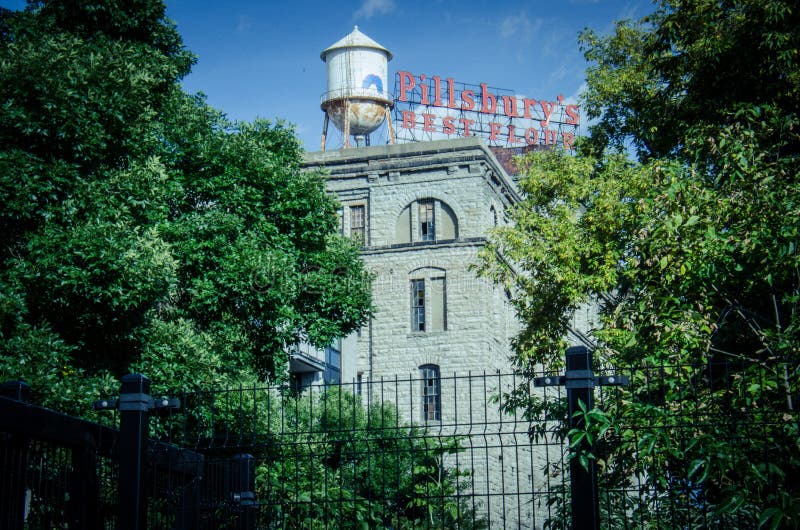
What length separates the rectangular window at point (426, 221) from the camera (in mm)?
39094

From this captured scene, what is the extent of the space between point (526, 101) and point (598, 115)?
1040 inches

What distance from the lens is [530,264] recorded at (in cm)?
2105

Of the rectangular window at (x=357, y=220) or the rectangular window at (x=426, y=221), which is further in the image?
the rectangular window at (x=357, y=220)

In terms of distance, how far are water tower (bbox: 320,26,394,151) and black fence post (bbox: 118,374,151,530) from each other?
38044 mm

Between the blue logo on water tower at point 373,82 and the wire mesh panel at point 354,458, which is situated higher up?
the blue logo on water tower at point 373,82

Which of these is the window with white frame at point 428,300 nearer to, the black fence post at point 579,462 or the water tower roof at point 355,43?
the water tower roof at point 355,43

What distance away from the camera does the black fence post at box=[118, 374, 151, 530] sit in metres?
6.95

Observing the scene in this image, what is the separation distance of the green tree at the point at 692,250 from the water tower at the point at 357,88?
2138 centimetres

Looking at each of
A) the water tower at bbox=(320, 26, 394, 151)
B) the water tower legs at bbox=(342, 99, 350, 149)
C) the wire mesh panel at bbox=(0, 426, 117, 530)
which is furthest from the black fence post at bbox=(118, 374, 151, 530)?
the water tower at bbox=(320, 26, 394, 151)

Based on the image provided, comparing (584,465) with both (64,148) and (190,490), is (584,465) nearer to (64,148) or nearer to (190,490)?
(190,490)

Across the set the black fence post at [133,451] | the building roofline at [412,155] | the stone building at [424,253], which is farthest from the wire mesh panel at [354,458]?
the building roofline at [412,155]

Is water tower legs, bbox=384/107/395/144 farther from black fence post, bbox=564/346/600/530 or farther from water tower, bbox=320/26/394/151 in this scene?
black fence post, bbox=564/346/600/530

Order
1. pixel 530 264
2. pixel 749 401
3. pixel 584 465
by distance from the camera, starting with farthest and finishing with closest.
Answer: pixel 530 264
pixel 749 401
pixel 584 465

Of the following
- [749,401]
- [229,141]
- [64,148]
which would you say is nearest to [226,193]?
[229,141]
